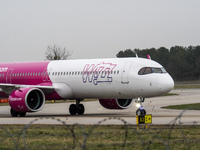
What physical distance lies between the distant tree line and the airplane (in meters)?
122

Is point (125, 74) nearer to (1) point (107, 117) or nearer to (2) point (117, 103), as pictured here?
(1) point (107, 117)

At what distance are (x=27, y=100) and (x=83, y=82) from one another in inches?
148

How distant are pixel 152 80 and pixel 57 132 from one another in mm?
9751

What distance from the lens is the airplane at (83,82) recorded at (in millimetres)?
30328

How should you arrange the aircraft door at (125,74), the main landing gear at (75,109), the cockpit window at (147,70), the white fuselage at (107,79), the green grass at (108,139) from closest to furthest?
the green grass at (108,139) → the white fuselage at (107,79) → the cockpit window at (147,70) → the aircraft door at (125,74) → the main landing gear at (75,109)

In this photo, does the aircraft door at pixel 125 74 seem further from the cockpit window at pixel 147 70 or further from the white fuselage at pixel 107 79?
the cockpit window at pixel 147 70

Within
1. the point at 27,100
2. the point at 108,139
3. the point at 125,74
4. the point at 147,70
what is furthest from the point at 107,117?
the point at 108,139

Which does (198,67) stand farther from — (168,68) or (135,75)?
(135,75)

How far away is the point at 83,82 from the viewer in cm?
3303

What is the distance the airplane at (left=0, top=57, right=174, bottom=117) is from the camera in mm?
30328

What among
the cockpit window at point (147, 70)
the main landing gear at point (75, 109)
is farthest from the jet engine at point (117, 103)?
the cockpit window at point (147, 70)

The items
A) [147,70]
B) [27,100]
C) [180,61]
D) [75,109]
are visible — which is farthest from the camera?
[180,61]

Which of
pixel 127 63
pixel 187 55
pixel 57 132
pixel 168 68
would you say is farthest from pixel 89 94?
pixel 187 55

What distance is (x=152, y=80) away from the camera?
29.9 m
